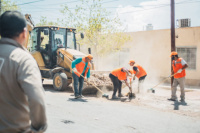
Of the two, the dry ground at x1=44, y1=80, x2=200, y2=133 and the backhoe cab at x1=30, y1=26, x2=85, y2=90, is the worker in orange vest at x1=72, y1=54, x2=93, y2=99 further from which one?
the backhoe cab at x1=30, y1=26, x2=85, y2=90

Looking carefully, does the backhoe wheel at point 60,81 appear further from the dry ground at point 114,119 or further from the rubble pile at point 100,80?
the dry ground at point 114,119

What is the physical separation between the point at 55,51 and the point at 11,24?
935cm

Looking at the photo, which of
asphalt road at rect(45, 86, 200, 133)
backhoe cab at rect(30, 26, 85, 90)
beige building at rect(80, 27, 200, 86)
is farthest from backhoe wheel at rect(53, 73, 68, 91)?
beige building at rect(80, 27, 200, 86)

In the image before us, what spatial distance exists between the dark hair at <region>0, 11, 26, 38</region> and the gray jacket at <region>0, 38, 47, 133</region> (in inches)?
4.3

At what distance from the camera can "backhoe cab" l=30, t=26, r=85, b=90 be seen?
407 inches

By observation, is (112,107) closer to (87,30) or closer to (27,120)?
(27,120)

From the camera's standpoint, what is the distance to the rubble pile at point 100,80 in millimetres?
9531

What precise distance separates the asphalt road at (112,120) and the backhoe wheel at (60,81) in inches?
120

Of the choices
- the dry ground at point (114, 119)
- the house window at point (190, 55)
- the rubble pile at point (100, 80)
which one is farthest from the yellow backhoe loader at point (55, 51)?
the house window at point (190, 55)

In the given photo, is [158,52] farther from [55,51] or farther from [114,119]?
[114,119]

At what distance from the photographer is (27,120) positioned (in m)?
1.59

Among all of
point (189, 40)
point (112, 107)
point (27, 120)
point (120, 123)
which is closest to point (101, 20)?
point (189, 40)

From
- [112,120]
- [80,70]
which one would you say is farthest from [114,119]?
[80,70]

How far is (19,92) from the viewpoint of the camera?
1.55m
